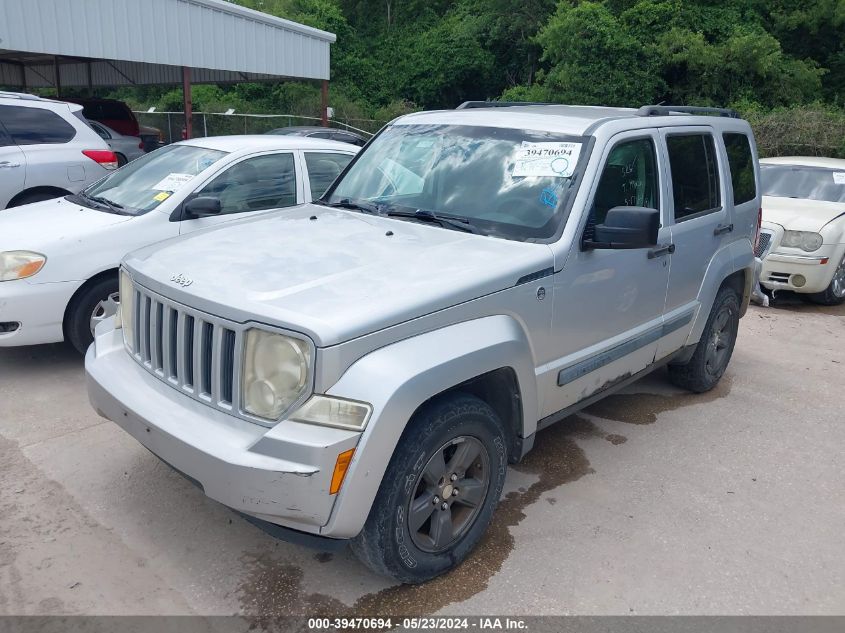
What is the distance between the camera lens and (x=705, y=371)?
534 centimetres

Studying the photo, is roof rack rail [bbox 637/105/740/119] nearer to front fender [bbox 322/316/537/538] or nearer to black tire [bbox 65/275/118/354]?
front fender [bbox 322/316/537/538]

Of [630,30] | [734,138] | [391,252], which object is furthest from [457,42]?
[391,252]

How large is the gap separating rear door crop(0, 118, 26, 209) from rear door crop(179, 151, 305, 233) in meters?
3.45

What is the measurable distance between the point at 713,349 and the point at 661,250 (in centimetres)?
152

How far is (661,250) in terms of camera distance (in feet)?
13.9

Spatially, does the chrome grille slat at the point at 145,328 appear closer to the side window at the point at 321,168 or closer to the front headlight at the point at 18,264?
the front headlight at the point at 18,264

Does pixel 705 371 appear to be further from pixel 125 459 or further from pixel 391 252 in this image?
pixel 125 459

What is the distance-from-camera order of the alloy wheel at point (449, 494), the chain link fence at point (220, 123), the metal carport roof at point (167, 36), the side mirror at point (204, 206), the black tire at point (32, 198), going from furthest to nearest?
1. the chain link fence at point (220, 123)
2. the metal carport roof at point (167, 36)
3. the black tire at point (32, 198)
4. the side mirror at point (204, 206)
5. the alloy wheel at point (449, 494)

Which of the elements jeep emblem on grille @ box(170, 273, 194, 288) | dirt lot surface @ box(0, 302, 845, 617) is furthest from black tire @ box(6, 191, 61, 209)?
jeep emblem on grille @ box(170, 273, 194, 288)

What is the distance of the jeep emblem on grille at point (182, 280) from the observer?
3.03m

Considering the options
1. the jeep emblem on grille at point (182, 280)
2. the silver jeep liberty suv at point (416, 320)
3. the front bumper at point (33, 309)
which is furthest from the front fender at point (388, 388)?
the front bumper at point (33, 309)

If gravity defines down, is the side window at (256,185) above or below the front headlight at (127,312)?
above

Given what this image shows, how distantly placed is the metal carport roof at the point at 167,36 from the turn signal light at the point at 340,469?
38.1ft

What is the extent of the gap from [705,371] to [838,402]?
109 cm
